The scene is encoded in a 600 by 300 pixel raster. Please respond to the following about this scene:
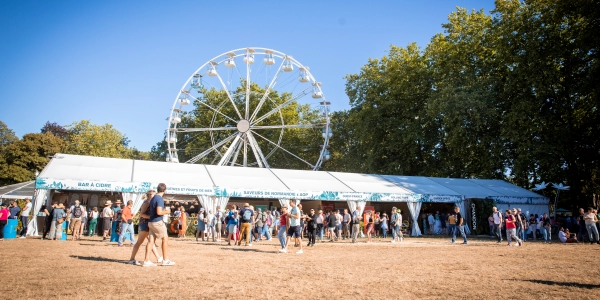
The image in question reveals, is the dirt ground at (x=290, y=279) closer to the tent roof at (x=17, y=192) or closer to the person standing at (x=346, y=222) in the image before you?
the person standing at (x=346, y=222)

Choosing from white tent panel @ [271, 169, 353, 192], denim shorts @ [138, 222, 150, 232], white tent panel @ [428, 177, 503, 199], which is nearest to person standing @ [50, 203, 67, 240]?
denim shorts @ [138, 222, 150, 232]

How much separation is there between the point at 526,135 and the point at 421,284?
2331cm

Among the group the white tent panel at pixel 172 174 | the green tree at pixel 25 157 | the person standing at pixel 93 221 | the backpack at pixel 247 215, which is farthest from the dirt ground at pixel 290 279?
the green tree at pixel 25 157

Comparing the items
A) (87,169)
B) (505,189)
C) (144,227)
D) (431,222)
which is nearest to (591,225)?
(431,222)

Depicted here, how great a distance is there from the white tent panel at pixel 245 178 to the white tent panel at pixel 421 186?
7557 millimetres

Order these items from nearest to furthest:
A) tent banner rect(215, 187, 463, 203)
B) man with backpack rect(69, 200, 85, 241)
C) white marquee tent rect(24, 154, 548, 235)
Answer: man with backpack rect(69, 200, 85, 241) < white marquee tent rect(24, 154, 548, 235) < tent banner rect(215, 187, 463, 203)

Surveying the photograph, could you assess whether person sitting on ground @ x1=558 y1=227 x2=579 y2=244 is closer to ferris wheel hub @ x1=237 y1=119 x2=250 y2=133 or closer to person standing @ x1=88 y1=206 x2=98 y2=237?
person standing @ x1=88 y1=206 x2=98 y2=237

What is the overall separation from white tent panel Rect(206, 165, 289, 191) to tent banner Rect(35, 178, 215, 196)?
3.95ft

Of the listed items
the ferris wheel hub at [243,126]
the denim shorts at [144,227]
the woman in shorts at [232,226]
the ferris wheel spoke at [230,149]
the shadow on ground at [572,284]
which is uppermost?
the ferris wheel hub at [243,126]

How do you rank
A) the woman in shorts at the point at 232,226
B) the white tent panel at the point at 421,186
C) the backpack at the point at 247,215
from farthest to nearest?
the white tent panel at the point at 421,186 < the woman in shorts at the point at 232,226 < the backpack at the point at 247,215

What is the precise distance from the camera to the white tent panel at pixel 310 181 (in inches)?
824

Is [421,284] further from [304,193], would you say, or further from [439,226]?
[439,226]

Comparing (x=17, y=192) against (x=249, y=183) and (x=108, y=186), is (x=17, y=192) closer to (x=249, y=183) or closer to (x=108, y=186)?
(x=108, y=186)

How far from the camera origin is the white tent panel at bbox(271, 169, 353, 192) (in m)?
20.9
